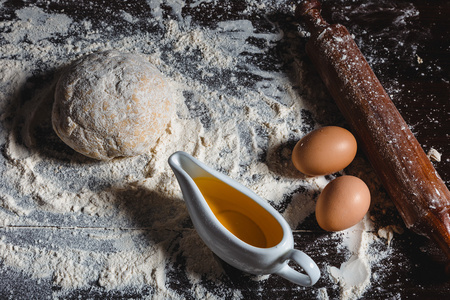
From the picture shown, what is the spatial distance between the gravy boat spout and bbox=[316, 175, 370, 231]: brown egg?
0.44 feet

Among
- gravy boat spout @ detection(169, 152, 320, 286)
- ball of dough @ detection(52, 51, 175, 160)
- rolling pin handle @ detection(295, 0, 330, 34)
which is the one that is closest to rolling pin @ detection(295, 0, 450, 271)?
rolling pin handle @ detection(295, 0, 330, 34)

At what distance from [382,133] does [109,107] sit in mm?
731

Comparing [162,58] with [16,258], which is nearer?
[16,258]

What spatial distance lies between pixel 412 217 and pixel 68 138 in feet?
3.04

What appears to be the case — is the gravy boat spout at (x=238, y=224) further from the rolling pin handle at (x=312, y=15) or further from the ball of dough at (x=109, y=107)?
the rolling pin handle at (x=312, y=15)

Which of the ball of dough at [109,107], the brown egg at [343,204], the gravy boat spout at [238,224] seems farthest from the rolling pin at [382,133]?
the ball of dough at [109,107]

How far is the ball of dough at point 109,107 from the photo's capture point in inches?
40.4

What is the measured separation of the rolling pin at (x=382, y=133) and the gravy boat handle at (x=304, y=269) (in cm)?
35

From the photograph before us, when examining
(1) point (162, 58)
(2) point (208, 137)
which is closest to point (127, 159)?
(2) point (208, 137)

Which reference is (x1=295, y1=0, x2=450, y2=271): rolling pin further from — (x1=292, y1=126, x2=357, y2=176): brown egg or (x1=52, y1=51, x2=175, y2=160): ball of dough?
(x1=52, y1=51, x2=175, y2=160): ball of dough

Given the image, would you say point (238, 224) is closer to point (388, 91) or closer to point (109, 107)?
point (109, 107)

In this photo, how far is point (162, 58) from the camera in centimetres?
127

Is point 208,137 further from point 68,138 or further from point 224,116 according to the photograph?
point 68,138

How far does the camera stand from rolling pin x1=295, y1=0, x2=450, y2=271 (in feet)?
3.41
